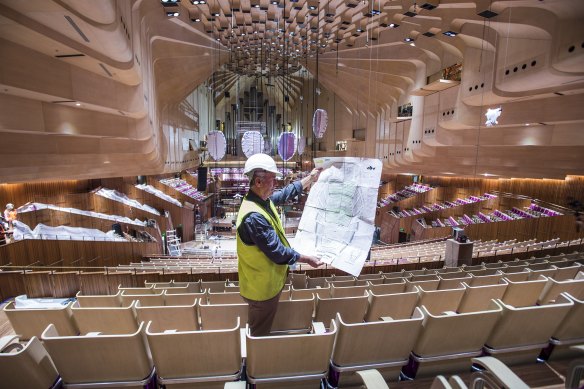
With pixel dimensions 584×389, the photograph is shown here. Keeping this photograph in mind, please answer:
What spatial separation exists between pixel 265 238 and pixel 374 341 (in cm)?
97

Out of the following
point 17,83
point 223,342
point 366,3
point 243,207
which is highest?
point 366,3

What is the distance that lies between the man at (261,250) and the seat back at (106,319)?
1.08 m

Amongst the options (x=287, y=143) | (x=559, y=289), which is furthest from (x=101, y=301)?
(x=287, y=143)

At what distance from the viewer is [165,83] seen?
1248cm

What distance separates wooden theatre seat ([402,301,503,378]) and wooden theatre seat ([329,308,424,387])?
7 cm

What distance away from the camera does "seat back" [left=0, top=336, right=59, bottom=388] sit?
5.04 feet

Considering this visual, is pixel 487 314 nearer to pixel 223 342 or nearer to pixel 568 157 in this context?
pixel 223 342

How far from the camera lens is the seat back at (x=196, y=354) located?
1729 mm

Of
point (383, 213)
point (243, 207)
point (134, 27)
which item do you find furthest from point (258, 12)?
point (383, 213)

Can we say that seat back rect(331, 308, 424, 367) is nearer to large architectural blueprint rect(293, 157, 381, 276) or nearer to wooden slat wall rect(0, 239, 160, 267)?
large architectural blueprint rect(293, 157, 381, 276)

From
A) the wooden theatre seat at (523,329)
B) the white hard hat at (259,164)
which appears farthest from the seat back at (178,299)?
the wooden theatre seat at (523,329)

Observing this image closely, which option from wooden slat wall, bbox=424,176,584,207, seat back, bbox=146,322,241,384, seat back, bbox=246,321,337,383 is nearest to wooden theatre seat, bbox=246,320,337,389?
seat back, bbox=246,321,337,383

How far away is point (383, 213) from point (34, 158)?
1466cm

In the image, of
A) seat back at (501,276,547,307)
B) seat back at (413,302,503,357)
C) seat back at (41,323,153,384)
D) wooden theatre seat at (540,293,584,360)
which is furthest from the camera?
seat back at (501,276,547,307)
